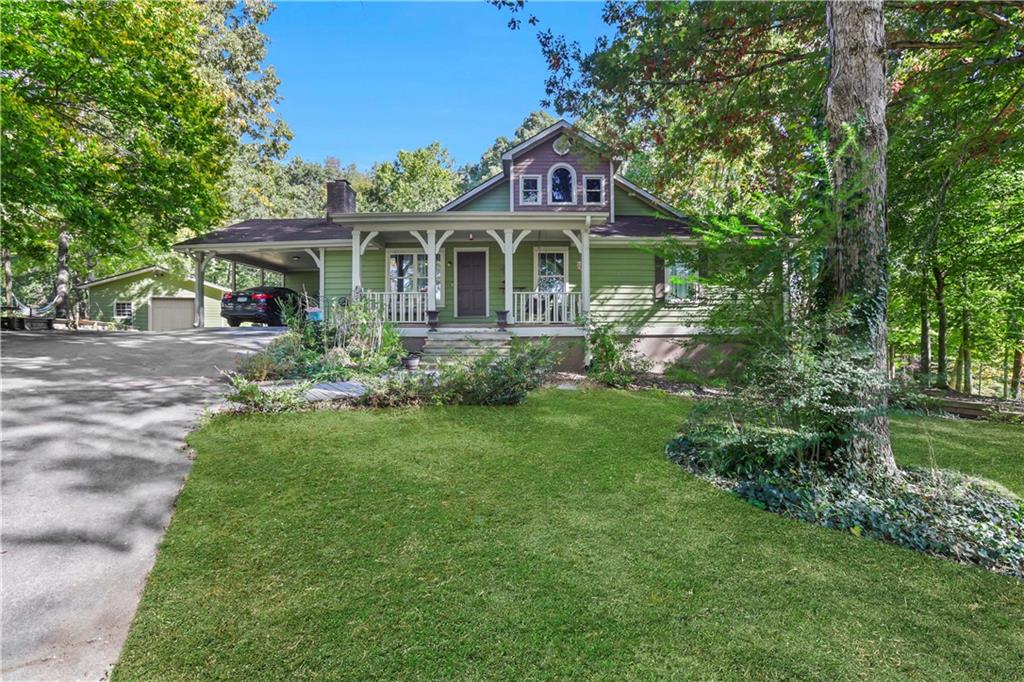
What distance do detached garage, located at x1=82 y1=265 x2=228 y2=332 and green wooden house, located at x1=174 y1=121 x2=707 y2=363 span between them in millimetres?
10326

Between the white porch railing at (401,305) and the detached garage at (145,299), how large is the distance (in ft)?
49.0

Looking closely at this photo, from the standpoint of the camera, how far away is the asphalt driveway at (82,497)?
1.90 meters

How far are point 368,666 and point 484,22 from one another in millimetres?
9200

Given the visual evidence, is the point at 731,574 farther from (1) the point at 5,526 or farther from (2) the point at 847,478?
(1) the point at 5,526

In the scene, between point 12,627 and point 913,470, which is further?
point 913,470

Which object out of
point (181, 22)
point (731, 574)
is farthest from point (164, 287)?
point (731, 574)

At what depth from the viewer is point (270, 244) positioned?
11.6m

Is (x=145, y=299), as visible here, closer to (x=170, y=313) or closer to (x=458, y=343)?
(x=170, y=313)

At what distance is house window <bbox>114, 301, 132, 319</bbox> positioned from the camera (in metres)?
20.5

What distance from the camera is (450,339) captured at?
1013 centimetres

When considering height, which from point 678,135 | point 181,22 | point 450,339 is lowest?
point 450,339

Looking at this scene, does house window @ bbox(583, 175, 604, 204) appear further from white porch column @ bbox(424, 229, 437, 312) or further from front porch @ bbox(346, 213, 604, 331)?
white porch column @ bbox(424, 229, 437, 312)

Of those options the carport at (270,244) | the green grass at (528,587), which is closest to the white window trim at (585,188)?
the carport at (270,244)

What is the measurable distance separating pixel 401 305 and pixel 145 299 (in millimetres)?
17997
